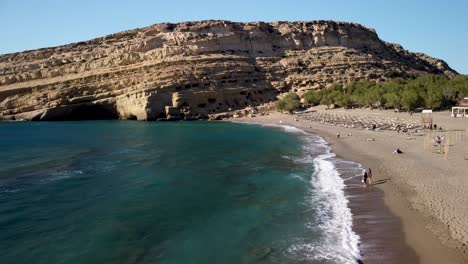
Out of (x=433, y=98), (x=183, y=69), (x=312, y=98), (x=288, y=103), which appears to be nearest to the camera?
(x=433, y=98)

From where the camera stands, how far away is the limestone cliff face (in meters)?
84.6

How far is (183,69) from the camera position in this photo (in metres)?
86.7

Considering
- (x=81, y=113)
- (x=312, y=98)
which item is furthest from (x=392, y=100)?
(x=81, y=113)

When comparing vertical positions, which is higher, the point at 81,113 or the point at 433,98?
the point at 433,98

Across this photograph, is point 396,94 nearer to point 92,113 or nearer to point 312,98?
point 312,98

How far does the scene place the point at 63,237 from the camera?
58.3ft

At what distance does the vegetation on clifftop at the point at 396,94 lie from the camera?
220ft

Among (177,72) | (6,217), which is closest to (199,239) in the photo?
(6,217)

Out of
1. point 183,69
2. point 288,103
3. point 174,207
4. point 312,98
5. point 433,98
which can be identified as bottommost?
point 174,207

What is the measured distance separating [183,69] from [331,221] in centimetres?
7130

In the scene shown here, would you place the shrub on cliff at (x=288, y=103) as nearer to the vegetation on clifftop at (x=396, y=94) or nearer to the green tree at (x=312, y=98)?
the green tree at (x=312, y=98)

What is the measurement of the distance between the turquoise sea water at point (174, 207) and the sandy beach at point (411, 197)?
4.05 ft

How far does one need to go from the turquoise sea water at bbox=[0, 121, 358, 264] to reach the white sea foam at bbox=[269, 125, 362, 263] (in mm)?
53

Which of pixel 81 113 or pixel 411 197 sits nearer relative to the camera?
pixel 411 197
